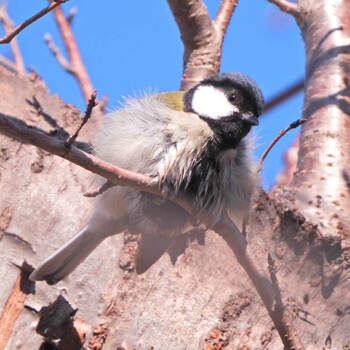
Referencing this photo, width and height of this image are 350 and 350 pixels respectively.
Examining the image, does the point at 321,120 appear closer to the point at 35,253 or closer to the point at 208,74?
the point at 208,74

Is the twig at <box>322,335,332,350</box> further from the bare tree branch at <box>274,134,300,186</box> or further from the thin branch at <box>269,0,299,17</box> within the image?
the bare tree branch at <box>274,134,300,186</box>

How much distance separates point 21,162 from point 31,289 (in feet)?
1.37

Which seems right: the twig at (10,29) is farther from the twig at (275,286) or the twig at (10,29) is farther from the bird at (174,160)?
the twig at (275,286)

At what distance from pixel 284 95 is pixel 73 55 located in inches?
43.0

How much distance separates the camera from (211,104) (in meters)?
2.28

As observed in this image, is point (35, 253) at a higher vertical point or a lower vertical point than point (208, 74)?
lower

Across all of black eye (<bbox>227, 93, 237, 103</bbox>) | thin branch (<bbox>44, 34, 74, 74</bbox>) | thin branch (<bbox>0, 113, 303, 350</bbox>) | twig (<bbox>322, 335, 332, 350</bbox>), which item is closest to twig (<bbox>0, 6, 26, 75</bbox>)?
thin branch (<bbox>44, 34, 74, 74</bbox>)

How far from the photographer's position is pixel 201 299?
195cm

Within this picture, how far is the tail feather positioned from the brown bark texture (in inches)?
1.1

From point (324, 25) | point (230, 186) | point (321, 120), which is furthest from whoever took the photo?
point (324, 25)

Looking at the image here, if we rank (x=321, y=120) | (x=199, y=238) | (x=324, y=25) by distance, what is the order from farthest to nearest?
1. (x=324, y=25)
2. (x=321, y=120)
3. (x=199, y=238)

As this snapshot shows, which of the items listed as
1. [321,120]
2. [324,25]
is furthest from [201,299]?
[324,25]

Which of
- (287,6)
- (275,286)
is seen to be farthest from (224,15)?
(275,286)

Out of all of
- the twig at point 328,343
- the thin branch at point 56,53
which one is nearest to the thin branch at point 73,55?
the thin branch at point 56,53
